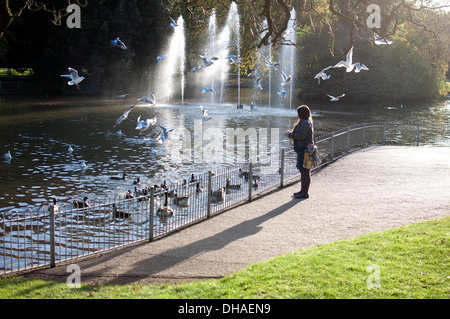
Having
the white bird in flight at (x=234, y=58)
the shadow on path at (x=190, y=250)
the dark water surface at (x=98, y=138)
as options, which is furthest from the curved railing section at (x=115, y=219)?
the white bird in flight at (x=234, y=58)

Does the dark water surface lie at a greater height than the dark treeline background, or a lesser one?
lesser

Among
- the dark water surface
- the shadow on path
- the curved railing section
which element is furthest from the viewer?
the dark water surface

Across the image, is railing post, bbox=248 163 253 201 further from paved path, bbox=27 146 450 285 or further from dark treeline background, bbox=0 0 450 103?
dark treeline background, bbox=0 0 450 103

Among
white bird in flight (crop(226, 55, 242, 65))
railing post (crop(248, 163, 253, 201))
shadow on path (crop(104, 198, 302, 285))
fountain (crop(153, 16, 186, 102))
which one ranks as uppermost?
fountain (crop(153, 16, 186, 102))

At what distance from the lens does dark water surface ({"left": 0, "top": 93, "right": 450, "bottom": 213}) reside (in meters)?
15.9

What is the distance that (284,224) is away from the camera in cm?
1028

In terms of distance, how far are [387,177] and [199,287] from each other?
33.0ft

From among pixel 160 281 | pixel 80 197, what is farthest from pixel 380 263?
pixel 80 197

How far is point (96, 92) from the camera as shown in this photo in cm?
5116

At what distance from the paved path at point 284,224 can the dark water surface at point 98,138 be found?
5.50 metres

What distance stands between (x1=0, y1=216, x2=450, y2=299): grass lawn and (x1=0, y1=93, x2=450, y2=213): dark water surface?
752cm

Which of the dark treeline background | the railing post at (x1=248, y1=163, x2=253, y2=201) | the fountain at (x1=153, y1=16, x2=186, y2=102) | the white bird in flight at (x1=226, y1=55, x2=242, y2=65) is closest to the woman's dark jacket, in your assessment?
the railing post at (x1=248, y1=163, x2=253, y2=201)

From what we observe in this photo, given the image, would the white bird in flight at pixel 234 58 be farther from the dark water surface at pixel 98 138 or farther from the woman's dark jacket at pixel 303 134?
the woman's dark jacket at pixel 303 134
